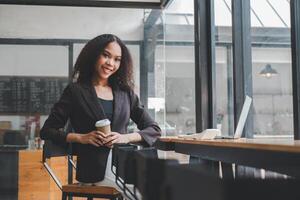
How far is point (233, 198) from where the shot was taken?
0.84m

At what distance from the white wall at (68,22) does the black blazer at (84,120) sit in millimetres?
3535

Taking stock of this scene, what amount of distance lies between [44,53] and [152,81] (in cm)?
140

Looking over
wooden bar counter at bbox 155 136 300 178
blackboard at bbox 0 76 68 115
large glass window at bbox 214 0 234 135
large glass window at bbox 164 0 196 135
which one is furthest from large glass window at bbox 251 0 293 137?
blackboard at bbox 0 76 68 115

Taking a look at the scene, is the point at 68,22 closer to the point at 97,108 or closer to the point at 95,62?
the point at 95,62

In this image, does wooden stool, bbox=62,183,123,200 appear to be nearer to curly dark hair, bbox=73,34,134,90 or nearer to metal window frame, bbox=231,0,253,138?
curly dark hair, bbox=73,34,134,90

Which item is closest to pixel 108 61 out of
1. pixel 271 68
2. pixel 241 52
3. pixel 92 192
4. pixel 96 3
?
pixel 92 192

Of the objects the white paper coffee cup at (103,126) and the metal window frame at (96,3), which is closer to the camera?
the white paper coffee cup at (103,126)

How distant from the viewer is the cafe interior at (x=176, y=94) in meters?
1.32

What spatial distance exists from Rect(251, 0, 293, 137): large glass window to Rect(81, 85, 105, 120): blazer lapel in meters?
1.04

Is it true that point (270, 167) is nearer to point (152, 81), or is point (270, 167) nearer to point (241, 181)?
point (241, 181)

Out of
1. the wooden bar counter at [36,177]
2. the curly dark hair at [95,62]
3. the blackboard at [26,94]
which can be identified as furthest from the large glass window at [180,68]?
the curly dark hair at [95,62]

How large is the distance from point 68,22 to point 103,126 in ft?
12.7

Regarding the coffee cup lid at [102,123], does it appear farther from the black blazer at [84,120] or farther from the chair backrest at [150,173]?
the chair backrest at [150,173]

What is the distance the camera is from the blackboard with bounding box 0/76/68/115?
17.4 feet
